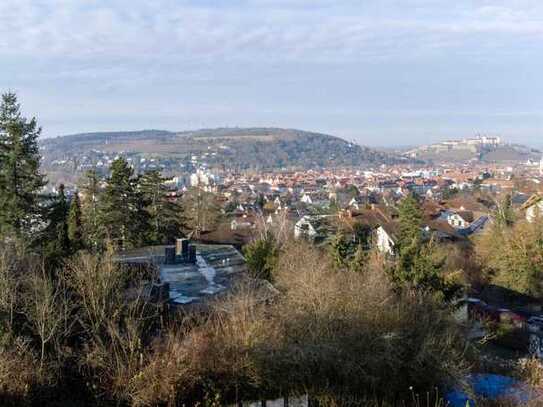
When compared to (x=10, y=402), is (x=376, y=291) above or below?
above

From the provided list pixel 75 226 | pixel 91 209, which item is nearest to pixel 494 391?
pixel 75 226

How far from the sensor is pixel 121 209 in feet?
86.9

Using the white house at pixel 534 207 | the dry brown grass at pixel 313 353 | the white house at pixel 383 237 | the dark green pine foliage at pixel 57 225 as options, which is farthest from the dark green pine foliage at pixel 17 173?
the white house at pixel 534 207

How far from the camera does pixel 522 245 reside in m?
26.4

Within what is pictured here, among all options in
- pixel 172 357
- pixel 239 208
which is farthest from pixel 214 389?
pixel 239 208

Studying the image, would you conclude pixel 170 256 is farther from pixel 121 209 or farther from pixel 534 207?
pixel 534 207

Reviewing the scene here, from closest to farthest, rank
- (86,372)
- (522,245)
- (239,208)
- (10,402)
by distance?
(10,402), (86,372), (522,245), (239,208)

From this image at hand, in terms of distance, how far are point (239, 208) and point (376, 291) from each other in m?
51.3

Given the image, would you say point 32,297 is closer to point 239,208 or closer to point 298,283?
point 298,283

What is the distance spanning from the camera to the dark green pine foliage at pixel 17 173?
66.1 ft

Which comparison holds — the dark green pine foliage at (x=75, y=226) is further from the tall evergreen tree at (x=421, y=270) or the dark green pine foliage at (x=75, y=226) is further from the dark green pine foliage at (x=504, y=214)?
the dark green pine foliage at (x=504, y=214)

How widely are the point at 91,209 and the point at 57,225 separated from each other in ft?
19.4

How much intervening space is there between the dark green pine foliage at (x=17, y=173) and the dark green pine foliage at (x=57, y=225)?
0.69 meters

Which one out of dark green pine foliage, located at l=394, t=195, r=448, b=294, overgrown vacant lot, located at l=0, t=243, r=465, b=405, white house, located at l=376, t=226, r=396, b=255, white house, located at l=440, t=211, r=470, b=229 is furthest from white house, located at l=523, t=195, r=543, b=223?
overgrown vacant lot, located at l=0, t=243, r=465, b=405
